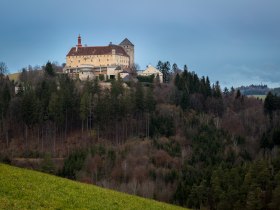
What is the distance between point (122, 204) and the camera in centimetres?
2006

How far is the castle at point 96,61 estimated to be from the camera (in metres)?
106

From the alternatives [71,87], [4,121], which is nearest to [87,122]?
[71,87]

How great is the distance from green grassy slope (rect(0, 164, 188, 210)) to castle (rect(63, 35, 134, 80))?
83165mm

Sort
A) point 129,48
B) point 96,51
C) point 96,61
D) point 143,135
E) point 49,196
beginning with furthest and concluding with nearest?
point 129,48 → point 96,51 → point 96,61 → point 143,135 → point 49,196

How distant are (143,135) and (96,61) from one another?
4113 centimetres

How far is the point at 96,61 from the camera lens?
109375 mm

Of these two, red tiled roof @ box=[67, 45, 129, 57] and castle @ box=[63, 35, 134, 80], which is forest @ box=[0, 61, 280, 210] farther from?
red tiled roof @ box=[67, 45, 129, 57]

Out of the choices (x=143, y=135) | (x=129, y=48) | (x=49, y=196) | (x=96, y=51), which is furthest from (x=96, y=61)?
(x=49, y=196)

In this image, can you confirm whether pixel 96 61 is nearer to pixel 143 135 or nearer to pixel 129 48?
pixel 129 48

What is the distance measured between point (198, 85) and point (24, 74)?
4163 centimetres

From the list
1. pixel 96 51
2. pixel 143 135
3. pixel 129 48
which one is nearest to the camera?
pixel 143 135

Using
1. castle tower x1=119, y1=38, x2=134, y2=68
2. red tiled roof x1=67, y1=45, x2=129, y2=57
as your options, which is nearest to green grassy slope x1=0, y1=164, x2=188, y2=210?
red tiled roof x1=67, y1=45, x2=129, y2=57

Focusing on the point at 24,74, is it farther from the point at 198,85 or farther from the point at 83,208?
the point at 83,208

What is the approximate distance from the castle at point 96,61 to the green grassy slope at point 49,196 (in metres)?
83.2
